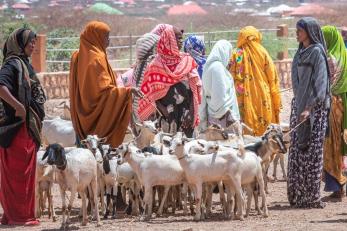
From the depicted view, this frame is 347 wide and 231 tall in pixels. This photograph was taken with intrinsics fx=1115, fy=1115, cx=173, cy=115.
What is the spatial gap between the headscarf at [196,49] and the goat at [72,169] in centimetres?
391

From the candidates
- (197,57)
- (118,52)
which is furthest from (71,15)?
(197,57)

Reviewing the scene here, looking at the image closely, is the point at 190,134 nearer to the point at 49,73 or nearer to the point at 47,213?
the point at 47,213

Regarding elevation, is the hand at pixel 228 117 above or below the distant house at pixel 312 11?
above

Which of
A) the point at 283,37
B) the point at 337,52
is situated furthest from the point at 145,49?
the point at 283,37

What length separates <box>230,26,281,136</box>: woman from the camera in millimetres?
14375

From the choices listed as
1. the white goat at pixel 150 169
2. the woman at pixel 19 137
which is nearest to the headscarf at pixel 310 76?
the white goat at pixel 150 169

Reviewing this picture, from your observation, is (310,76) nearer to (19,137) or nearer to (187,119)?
(187,119)

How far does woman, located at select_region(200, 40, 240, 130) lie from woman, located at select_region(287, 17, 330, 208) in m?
1.38

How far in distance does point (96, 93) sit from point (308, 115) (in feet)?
7.49

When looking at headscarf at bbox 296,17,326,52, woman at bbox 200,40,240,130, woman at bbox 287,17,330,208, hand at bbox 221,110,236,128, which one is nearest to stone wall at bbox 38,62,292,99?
woman at bbox 200,40,240,130

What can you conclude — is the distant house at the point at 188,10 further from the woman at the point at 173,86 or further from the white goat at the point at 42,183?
the white goat at the point at 42,183

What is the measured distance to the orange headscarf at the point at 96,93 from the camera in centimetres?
1158

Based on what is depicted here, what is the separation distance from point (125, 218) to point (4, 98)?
1.84m

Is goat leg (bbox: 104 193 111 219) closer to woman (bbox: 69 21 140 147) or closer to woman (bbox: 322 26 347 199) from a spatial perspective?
woman (bbox: 69 21 140 147)
